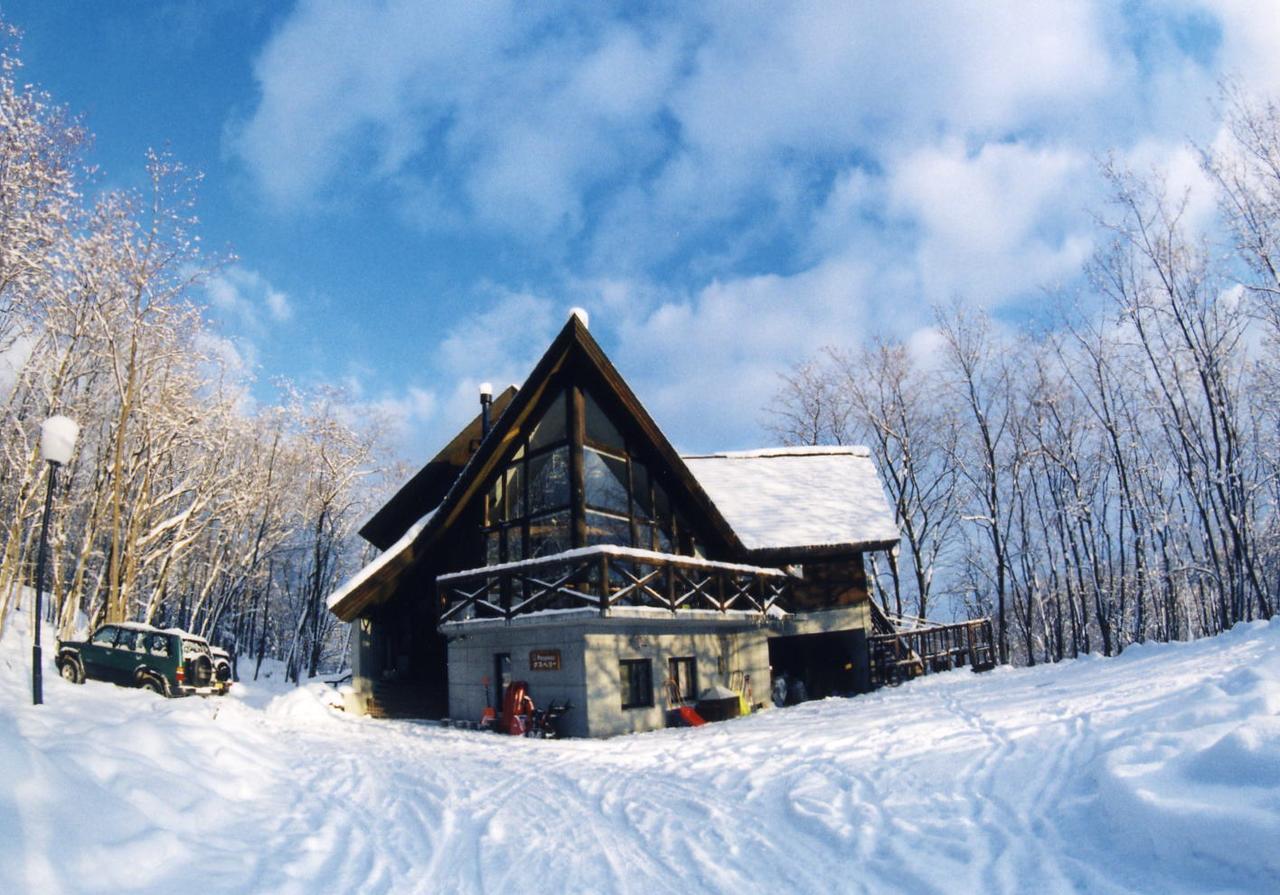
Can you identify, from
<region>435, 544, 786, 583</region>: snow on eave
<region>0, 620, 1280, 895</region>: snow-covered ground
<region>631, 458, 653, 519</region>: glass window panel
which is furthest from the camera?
<region>631, 458, 653, 519</region>: glass window panel

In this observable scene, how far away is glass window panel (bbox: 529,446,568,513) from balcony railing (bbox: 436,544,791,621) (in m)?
1.58

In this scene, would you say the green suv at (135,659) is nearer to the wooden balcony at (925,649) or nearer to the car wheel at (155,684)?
the car wheel at (155,684)

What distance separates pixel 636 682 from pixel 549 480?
15.2 feet

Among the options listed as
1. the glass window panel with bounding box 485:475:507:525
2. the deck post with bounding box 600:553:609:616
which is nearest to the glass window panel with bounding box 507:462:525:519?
the glass window panel with bounding box 485:475:507:525

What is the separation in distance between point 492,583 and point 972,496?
2402 centimetres

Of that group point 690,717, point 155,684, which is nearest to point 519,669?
point 690,717

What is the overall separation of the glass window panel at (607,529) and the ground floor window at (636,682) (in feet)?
8.17

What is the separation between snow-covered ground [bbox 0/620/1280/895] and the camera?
13.5ft

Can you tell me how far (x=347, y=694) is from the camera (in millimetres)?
18281

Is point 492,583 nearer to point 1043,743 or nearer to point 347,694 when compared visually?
point 347,694

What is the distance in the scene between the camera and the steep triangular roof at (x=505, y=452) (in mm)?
14664

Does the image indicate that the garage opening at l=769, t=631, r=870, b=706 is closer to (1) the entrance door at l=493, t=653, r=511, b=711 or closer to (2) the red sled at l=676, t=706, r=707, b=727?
(2) the red sled at l=676, t=706, r=707, b=727

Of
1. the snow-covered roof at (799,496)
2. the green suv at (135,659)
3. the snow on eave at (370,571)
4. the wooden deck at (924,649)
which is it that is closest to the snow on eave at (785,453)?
the snow-covered roof at (799,496)

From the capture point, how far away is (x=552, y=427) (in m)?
15.4
